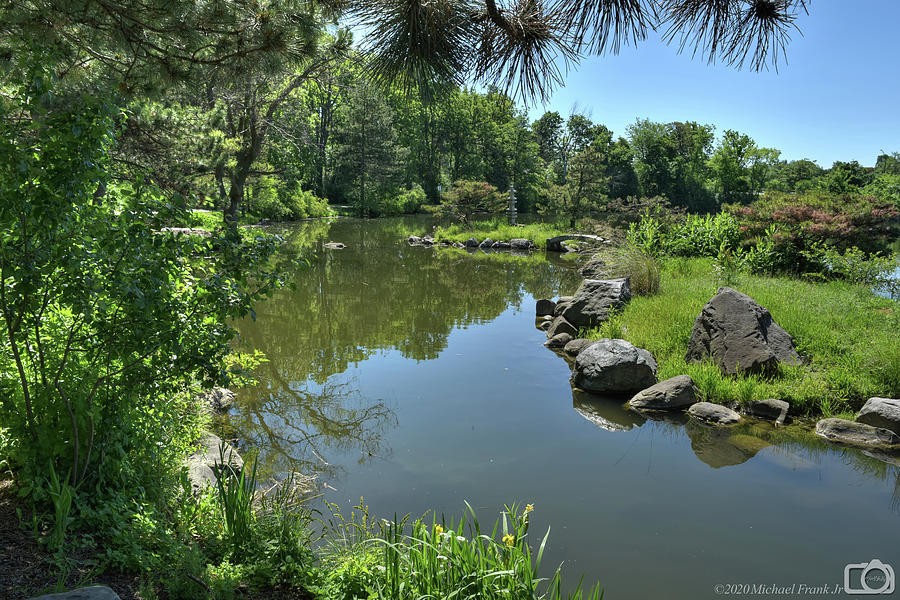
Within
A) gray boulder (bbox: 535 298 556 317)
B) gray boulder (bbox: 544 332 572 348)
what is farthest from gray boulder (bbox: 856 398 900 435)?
gray boulder (bbox: 535 298 556 317)

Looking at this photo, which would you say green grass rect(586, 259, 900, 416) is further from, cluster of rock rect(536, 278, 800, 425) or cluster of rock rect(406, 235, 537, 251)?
cluster of rock rect(406, 235, 537, 251)

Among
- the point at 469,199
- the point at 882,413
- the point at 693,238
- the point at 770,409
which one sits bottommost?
the point at 770,409

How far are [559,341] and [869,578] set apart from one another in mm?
5510

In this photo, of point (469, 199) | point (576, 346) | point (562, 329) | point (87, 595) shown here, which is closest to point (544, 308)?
point (562, 329)

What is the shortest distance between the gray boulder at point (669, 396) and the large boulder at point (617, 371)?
0.88ft

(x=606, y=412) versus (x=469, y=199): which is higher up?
(x=469, y=199)

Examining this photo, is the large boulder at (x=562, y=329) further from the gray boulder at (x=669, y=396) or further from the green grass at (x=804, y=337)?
the gray boulder at (x=669, y=396)

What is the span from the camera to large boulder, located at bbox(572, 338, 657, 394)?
257 inches

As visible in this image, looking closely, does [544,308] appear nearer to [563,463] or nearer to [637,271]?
[637,271]

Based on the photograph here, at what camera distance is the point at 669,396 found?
19.9 feet

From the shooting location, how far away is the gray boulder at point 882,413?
5.25 meters

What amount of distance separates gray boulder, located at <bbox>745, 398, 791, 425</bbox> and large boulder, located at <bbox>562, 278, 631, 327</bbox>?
3.12m

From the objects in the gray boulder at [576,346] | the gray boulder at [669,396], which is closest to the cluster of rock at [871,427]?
the gray boulder at [669,396]

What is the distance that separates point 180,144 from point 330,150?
3122 centimetres
